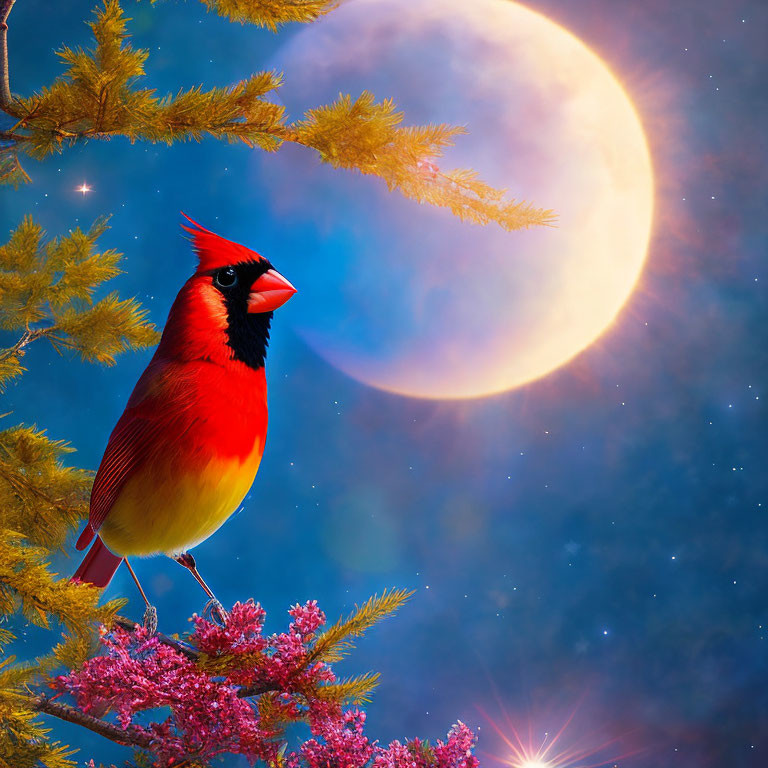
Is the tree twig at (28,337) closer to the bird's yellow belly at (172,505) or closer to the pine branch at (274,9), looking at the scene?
the bird's yellow belly at (172,505)

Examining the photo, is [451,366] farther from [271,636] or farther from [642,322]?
[271,636]

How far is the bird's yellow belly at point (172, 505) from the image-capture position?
185cm

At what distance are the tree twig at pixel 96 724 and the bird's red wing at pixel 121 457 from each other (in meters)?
0.48

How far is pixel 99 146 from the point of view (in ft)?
9.47

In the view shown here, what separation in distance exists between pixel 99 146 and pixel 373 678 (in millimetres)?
2468

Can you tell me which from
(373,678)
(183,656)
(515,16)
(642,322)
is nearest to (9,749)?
(183,656)

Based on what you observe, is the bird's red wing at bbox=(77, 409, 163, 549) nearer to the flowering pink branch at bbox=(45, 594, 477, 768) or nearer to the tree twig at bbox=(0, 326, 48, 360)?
the flowering pink branch at bbox=(45, 594, 477, 768)

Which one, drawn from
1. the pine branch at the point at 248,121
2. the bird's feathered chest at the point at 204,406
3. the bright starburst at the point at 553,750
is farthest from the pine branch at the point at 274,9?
the bright starburst at the point at 553,750

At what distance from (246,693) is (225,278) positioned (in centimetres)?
115

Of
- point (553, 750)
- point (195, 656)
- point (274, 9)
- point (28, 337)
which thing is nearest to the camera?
point (195, 656)

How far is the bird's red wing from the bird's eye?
Answer: 1.46 ft

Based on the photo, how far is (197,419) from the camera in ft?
6.11

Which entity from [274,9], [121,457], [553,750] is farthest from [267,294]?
[553,750]

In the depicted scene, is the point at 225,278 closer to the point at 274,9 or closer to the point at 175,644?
the point at 274,9
